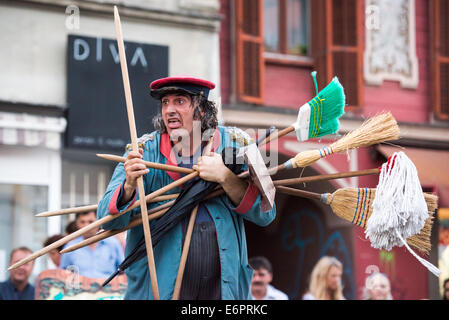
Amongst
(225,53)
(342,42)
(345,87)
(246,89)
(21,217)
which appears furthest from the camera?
(342,42)

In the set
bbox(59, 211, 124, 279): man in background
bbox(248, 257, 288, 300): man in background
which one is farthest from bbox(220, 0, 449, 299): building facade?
bbox(59, 211, 124, 279): man in background

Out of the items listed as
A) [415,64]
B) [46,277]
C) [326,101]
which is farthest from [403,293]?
[326,101]

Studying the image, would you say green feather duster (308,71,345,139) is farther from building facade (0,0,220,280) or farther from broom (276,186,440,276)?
building facade (0,0,220,280)

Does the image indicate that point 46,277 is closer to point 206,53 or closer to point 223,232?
point 223,232

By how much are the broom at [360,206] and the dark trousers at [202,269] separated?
1.47 ft

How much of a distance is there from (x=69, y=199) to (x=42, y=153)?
605mm

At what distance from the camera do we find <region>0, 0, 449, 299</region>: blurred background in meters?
10.4

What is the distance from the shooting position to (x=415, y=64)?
1339 centimetres

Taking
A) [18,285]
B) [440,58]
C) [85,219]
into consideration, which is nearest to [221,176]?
[85,219]

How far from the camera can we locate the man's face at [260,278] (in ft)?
29.4

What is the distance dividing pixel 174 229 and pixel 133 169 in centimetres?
41

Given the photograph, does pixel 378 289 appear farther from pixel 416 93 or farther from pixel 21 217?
pixel 416 93

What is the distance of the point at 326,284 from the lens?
9438 mm

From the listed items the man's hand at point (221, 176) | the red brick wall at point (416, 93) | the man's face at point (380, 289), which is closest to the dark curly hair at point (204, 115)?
the man's hand at point (221, 176)
